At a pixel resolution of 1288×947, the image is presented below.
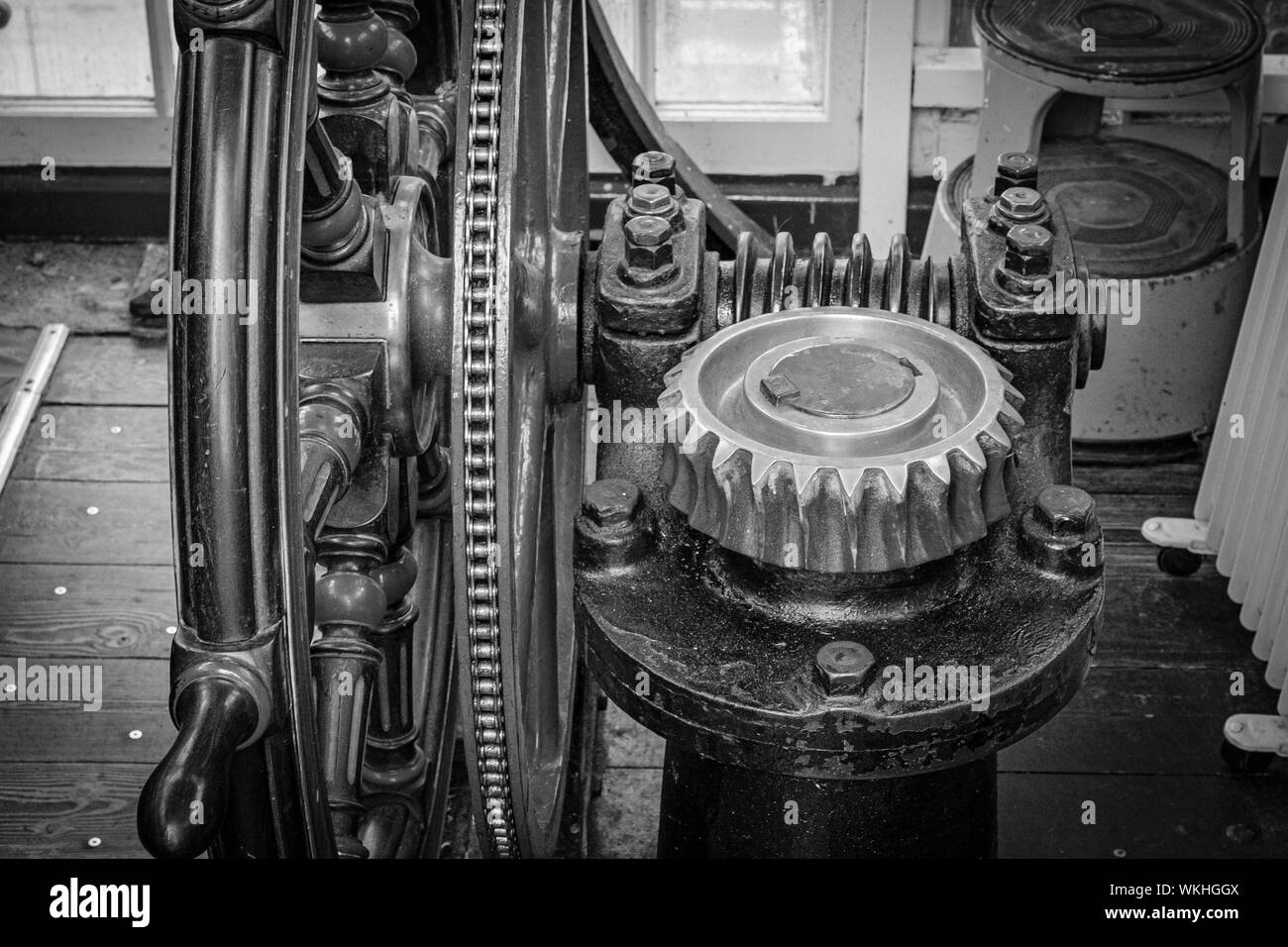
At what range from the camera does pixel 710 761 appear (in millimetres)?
1477

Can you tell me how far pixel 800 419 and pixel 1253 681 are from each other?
1.15 m

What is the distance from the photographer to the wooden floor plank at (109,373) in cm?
278

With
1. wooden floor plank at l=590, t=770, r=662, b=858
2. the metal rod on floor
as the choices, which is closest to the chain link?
wooden floor plank at l=590, t=770, r=662, b=858

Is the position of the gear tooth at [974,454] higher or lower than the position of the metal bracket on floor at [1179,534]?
higher

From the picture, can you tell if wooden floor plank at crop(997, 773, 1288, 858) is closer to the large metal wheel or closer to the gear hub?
the large metal wheel

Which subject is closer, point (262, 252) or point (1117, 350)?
point (262, 252)

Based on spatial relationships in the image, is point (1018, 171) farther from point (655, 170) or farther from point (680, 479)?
point (680, 479)

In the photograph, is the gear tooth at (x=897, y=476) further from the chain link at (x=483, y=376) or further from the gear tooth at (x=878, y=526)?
the chain link at (x=483, y=376)

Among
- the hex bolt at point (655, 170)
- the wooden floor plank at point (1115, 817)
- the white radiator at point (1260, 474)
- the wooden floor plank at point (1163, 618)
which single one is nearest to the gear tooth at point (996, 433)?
the hex bolt at point (655, 170)

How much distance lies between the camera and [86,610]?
7.70ft

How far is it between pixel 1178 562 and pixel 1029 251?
3.51ft

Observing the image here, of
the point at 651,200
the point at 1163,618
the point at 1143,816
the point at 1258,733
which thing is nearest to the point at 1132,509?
the point at 1163,618
